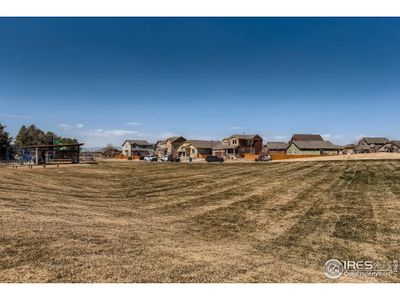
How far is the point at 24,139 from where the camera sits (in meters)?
123

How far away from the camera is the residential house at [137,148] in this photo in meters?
144

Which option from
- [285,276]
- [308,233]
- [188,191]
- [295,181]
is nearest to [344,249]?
[308,233]

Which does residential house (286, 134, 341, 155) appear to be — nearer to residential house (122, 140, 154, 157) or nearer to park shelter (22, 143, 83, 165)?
residential house (122, 140, 154, 157)

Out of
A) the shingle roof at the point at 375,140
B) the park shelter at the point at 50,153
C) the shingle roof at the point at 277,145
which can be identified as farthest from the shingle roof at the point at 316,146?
the park shelter at the point at 50,153

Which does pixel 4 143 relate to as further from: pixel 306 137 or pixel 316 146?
pixel 306 137

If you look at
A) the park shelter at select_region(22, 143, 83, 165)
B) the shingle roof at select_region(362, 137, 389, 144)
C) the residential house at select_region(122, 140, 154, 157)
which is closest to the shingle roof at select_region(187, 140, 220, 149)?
the residential house at select_region(122, 140, 154, 157)

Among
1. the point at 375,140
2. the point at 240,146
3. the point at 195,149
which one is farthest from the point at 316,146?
the point at 375,140

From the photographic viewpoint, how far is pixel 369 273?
34.4 feet

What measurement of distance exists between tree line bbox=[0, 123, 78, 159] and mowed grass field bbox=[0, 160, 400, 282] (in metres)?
70.5

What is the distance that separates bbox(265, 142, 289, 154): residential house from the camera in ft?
391

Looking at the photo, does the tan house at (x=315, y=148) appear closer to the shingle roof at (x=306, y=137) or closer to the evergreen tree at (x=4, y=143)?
the shingle roof at (x=306, y=137)

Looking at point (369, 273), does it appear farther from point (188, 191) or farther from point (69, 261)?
point (188, 191)

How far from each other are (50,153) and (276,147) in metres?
79.2

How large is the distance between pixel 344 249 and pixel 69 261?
992 cm
